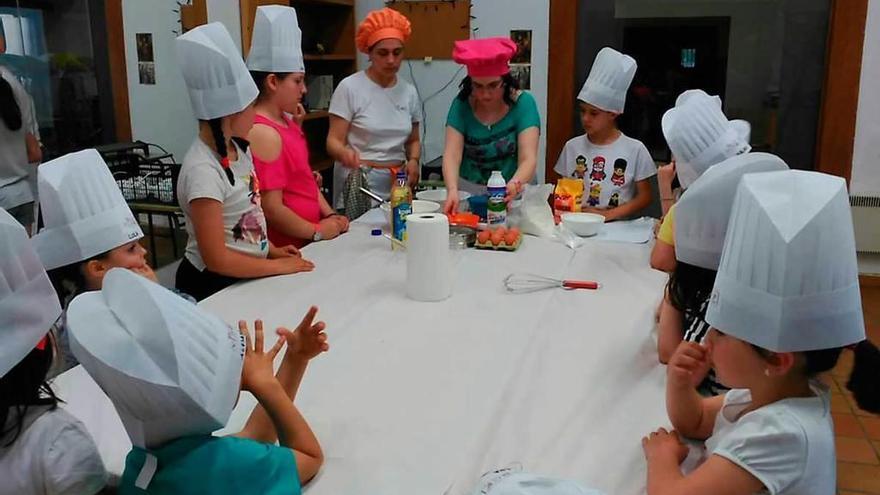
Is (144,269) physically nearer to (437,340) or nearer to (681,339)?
(437,340)

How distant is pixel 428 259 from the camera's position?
1.66 metres

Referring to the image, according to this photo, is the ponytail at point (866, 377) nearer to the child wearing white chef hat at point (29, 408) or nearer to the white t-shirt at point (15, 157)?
the child wearing white chef hat at point (29, 408)

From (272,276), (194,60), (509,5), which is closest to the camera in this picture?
(194,60)

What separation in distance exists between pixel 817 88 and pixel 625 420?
315cm

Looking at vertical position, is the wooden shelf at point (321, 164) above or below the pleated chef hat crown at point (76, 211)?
below

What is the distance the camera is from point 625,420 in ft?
3.73

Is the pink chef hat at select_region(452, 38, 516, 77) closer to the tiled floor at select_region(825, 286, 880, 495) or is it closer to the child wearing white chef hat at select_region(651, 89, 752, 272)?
the child wearing white chef hat at select_region(651, 89, 752, 272)

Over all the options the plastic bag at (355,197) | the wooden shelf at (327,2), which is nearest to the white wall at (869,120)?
the plastic bag at (355,197)

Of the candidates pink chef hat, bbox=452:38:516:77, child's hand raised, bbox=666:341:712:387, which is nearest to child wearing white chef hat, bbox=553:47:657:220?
pink chef hat, bbox=452:38:516:77

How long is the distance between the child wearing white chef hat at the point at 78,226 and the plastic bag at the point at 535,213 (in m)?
1.25

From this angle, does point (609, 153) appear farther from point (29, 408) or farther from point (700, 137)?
point (29, 408)


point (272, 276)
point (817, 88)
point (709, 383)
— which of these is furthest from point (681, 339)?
point (817, 88)

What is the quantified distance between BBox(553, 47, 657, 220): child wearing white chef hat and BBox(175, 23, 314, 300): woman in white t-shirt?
48.9 inches

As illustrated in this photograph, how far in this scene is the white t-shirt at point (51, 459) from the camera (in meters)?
0.85
